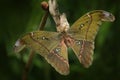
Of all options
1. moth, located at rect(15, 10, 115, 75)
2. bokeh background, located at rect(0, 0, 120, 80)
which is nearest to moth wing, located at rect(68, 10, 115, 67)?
moth, located at rect(15, 10, 115, 75)

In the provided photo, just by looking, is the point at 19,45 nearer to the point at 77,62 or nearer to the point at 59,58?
the point at 59,58

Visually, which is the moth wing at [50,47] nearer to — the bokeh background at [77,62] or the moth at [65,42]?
the moth at [65,42]

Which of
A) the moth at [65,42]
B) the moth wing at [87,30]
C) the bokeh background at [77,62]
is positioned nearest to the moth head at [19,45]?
the moth at [65,42]

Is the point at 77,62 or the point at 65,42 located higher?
the point at 65,42

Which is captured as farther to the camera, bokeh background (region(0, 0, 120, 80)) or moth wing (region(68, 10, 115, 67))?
bokeh background (region(0, 0, 120, 80))

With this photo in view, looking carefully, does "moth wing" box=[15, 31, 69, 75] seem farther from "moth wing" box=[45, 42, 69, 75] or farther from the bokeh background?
the bokeh background

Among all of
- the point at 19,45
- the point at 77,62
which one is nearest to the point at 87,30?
the point at 19,45

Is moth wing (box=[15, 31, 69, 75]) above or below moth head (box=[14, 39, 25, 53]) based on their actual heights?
below

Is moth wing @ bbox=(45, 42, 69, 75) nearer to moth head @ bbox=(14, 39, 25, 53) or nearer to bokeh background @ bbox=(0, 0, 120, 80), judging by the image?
moth head @ bbox=(14, 39, 25, 53)

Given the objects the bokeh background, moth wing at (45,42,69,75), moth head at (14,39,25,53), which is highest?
moth head at (14,39,25,53)
